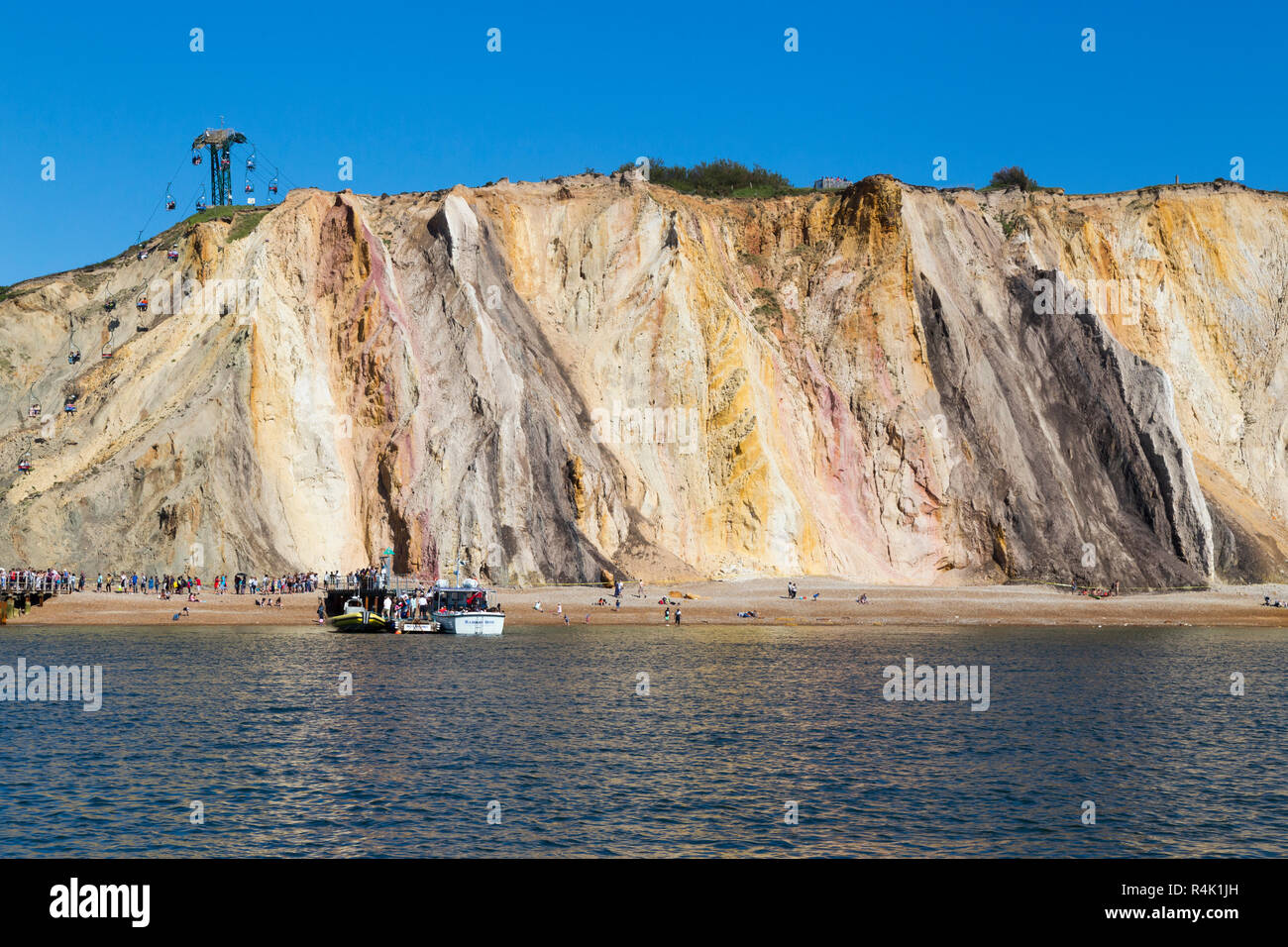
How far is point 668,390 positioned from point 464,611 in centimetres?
2522

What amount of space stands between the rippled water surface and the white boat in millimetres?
8606

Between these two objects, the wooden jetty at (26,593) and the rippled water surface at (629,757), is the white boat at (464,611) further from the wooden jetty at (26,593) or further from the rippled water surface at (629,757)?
the wooden jetty at (26,593)

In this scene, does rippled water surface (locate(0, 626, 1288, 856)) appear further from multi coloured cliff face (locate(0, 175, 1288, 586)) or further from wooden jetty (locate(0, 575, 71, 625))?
multi coloured cliff face (locate(0, 175, 1288, 586))

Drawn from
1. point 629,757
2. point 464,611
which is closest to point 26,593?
point 464,611

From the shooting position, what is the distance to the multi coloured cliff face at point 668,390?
6569 cm

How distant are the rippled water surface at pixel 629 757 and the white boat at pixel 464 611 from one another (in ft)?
28.2

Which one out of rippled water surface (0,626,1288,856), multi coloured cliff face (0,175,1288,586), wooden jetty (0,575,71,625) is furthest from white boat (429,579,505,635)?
wooden jetty (0,575,71,625)

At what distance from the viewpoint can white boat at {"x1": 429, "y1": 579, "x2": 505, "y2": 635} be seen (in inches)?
2189

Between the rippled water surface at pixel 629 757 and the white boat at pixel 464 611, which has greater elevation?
the white boat at pixel 464 611

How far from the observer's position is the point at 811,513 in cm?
7481

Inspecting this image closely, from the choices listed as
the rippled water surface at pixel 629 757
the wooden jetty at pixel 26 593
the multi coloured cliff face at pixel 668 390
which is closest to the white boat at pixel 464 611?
the multi coloured cliff face at pixel 668 390
